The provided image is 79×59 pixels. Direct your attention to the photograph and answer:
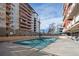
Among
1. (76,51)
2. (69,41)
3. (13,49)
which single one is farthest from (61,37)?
(13,49)

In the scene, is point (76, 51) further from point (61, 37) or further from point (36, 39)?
point (36, 39)

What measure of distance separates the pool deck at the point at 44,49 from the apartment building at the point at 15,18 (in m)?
0.26

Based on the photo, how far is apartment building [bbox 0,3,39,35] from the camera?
3.64 metres

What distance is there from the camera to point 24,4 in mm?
3645

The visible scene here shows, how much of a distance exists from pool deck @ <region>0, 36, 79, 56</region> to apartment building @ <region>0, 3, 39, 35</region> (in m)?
0.26

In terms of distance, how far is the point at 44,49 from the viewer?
3.68 meters

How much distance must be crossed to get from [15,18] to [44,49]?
0.80m

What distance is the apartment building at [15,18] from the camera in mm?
3641

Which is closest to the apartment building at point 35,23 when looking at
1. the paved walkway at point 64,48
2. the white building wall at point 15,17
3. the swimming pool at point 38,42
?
the swimming pool at point 38,42

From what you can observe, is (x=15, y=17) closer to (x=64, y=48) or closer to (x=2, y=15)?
(x=2, y=15)

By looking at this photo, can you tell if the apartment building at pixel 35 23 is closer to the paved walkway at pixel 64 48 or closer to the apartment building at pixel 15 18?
the apartment building at pixel 15 18

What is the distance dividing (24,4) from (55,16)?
627 millimetres

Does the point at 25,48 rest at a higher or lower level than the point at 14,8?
lower

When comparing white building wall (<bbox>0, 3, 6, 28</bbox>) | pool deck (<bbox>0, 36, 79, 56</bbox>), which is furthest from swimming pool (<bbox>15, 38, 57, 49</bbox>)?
white building wall (<bbox>0, 3, 6, 28</bbox>)
